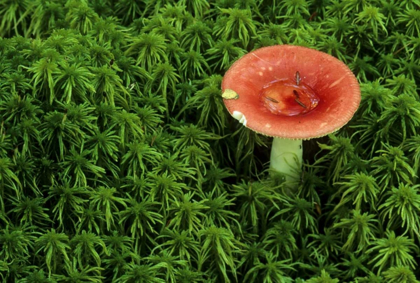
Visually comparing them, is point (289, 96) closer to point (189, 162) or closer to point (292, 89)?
point (292, 89)

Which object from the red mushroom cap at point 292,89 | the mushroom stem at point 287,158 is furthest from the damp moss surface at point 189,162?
the red mushroom cap at point 292,89

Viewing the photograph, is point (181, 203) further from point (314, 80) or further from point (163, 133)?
point (314, 80)

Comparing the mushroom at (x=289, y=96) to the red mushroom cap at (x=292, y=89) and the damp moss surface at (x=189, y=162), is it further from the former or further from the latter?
the damp moss surface at (x=189, y=162)

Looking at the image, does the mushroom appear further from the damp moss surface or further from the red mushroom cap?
the damp moss surface

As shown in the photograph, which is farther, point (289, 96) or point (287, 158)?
point (287, 158)

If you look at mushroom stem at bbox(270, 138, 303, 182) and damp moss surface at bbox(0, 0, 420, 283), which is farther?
mushroom stem at bbox(270, 138, 303, 182)

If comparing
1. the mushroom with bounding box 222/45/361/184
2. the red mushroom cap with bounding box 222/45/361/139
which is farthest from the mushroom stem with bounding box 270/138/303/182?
the red mushroom cap with bounding box 222/45/361/139

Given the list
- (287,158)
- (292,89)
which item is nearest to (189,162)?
(287,158)
